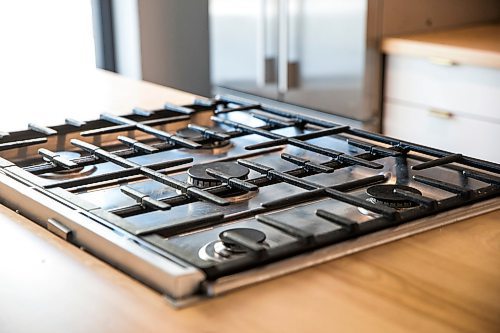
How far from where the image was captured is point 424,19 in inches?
105

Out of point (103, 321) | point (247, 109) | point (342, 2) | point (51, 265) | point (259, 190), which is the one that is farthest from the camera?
point (342, 2)

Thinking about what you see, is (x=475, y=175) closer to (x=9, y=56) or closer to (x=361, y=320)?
(x=361, y=320)

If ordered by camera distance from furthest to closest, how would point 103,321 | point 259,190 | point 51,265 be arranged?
point 259,190
point 51,265
point 103,321

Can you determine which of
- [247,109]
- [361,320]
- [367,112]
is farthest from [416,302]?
[367,112]

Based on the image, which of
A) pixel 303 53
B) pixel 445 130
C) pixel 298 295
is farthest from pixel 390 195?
pixel 303 53

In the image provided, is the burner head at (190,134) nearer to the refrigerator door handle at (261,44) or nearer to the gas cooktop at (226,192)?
the gas cooktop at (226,192)

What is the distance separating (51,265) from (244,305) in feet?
0.78

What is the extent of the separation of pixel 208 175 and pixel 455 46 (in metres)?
1.45

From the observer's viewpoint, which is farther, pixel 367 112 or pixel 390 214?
pixel 367 112

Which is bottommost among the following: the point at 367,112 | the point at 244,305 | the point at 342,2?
the point at 367,112

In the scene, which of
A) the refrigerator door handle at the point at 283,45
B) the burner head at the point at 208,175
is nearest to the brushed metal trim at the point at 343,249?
the burner head at the point at 208,175

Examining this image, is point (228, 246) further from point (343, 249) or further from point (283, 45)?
point (283, 45)

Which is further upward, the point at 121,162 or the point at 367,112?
the point at 121,162

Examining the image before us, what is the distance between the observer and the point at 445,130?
242 cm
